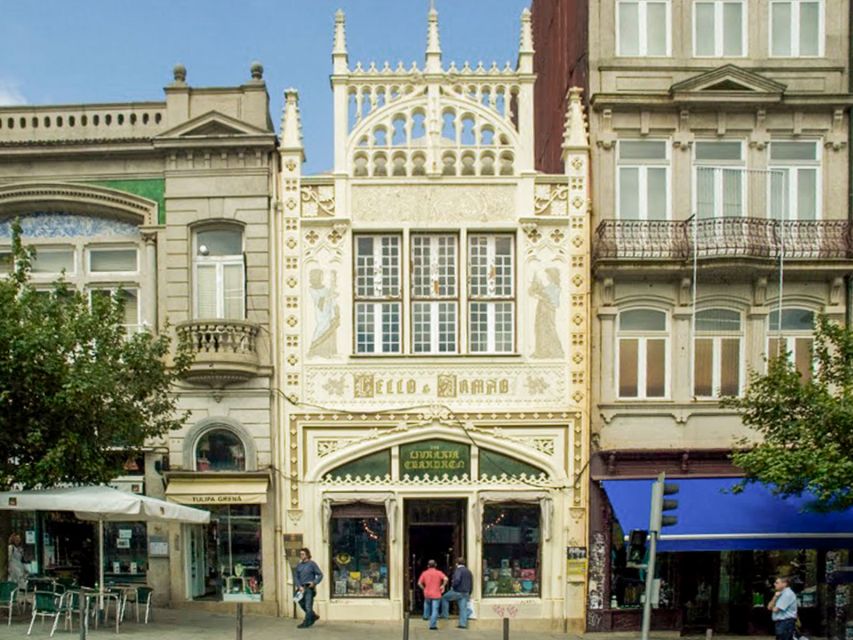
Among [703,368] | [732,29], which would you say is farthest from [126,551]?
[732,29]

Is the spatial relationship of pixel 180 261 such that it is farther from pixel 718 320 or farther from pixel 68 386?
pixel 718 320

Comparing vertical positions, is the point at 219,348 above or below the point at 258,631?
above

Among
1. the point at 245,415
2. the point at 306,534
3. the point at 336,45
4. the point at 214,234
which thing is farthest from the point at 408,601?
the point at 336,45

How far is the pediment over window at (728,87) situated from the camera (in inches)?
849

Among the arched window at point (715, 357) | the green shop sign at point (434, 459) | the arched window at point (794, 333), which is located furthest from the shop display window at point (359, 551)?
the arched window at point (794, 333)

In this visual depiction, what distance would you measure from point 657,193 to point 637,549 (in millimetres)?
7769

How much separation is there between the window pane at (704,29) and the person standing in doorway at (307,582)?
45.4 feet

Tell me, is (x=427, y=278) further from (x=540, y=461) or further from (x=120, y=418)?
(x=120, y=418)

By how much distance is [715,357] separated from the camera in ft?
71.7

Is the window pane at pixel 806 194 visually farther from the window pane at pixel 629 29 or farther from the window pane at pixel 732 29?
the window pane at pixel 629 29

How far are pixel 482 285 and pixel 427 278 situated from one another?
122 centimetres

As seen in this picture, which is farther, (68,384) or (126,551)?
(126,551)

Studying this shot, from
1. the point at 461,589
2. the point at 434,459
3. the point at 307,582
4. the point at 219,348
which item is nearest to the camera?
the point at 307,582

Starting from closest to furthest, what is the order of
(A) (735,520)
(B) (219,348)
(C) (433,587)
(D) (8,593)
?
(D) (8,593) → (A) (735,520) → (C) (433,587) → (B) (219,348)
